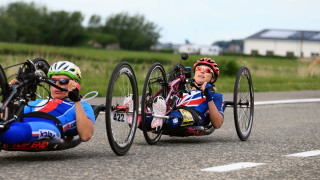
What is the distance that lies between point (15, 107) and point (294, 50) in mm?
138765

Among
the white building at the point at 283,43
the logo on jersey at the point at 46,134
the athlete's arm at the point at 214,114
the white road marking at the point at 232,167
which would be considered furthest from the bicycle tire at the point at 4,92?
the white building at the point at 283,43

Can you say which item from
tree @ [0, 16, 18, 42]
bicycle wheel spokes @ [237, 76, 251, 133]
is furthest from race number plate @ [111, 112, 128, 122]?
tree @ [0, 16, 18, 42]

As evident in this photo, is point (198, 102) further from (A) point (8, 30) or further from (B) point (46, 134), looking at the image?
(A) point (8, 30)

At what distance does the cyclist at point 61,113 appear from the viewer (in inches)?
227

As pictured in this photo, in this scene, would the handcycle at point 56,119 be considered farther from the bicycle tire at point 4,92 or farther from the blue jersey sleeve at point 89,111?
the blue jersey sleeve at point 89,111

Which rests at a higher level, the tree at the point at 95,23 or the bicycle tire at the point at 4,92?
the tree at the point at 95,23

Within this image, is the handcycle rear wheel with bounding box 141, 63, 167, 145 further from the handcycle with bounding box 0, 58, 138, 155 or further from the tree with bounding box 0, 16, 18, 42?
the tree with bounding box 0, 16, 18, 42

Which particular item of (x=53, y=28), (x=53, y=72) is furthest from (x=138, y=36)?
(x=53, y=72)

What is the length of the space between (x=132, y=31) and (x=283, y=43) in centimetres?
3414

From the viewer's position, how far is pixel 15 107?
18.6 ft

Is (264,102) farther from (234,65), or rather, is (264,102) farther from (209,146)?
(234,65)

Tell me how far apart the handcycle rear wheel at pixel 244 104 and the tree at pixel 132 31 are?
134335 mm

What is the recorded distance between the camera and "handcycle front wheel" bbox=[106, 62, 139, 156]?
6.29 metres

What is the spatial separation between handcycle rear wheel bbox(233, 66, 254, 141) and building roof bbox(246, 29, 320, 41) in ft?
435
